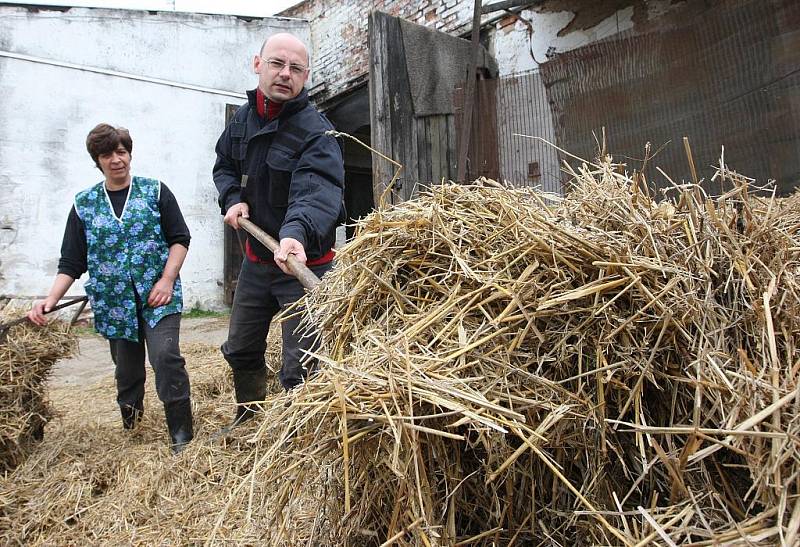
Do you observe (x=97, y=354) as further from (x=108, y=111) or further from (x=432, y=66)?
(x=432, y=66)

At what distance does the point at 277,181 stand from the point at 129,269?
3.27ft

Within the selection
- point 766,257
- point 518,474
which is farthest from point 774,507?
point 766,257

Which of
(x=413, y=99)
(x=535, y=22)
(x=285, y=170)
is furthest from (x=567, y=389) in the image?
(x=535, y=22)

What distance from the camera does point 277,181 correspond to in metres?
2.73

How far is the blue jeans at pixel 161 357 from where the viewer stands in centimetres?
298

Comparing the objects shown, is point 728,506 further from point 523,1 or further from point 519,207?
point 523,1

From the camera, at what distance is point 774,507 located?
0.96 meters

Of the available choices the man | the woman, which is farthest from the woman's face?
the man

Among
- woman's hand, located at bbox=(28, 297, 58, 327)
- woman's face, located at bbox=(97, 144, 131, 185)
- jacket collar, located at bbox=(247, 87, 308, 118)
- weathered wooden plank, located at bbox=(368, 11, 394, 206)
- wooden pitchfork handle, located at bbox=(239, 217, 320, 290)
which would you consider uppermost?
weathered wooden plank, located at bbox=(368, 11, 394, 206)

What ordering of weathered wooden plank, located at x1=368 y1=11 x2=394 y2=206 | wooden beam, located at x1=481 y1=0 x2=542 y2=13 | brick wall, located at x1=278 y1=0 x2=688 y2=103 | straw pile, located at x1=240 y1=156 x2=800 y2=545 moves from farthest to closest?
1. wooden beam, located at x1=481 y1=0 x2=542 y2=13
2. weathered wooden plank, located at x1=368 y1=11 x2=394 y2=206
3. brick wall, located at x1=278 y1=0 x2=688 y2=103
4. straw pile, located at x1=240 y1=156 x2=800 y2=545

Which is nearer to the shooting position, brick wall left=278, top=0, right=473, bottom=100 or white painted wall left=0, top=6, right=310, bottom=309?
brick wall left=278, top=0, right=473, bottom=100

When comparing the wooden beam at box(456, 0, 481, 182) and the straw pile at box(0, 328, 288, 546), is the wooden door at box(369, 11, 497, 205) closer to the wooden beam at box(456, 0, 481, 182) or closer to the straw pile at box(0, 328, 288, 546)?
the wooden beam at box(456, 0, 481, 182)

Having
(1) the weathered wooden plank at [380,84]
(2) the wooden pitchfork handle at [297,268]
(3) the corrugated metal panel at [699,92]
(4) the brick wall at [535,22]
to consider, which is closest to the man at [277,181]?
(2) the wooden pitchfork handle at [297,268]

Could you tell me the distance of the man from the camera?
261cm
